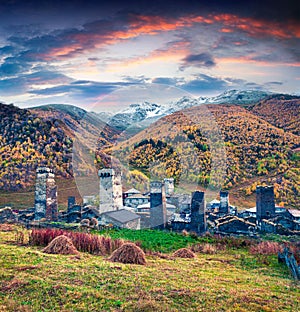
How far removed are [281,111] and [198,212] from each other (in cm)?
6734

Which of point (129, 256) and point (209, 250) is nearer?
point (129, 256)

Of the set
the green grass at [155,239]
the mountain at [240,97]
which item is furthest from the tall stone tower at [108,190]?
the mountain at [240,97]

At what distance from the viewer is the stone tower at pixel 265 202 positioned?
25.7 metres

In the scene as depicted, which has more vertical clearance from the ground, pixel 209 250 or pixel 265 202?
pixel 265 202

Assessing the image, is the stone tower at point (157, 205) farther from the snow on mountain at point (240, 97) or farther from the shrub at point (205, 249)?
the snow on mountain at point (240, 97)

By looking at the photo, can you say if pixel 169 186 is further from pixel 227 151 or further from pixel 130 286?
pixel 130 286

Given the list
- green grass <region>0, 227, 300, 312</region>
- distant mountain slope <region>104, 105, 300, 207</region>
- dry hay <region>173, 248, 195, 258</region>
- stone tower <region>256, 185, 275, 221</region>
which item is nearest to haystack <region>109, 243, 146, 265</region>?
green grass <region>0, 227, 300, 312</region>

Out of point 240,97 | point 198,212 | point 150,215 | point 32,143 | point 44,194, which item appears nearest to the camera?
point 198,212

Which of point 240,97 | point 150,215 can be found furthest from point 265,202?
point 240,97

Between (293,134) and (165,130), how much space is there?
29991 mm

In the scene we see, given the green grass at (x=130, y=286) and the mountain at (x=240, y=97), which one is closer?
the green grass at (x=130, y=286)

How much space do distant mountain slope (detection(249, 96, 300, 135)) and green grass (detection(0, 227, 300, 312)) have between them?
66115mm

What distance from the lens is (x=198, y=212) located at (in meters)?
22.4

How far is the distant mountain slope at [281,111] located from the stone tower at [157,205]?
55.9m
